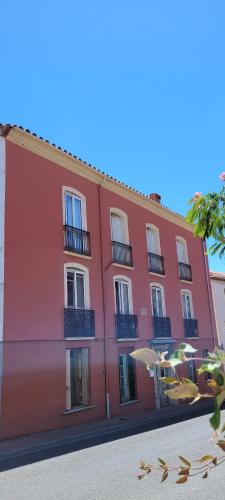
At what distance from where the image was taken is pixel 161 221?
21.7 m

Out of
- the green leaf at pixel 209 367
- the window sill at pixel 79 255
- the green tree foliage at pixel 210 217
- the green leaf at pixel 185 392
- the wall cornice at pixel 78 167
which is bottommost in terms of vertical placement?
the green leaf at pixel 185 392

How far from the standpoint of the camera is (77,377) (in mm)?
14625

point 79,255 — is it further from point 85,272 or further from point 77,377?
point 77,377

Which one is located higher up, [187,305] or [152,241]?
[152,241]

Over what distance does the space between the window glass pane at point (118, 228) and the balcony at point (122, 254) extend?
1.65 feet

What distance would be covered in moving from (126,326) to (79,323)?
2900 millimetres

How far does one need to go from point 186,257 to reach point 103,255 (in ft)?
26.6

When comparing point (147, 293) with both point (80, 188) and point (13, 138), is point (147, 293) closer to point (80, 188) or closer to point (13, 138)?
point (80, 188)

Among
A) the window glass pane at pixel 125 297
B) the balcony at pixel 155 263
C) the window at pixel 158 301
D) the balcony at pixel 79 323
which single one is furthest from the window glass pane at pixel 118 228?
the balcony at pixel 79 323

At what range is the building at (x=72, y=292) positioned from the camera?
41.5ft

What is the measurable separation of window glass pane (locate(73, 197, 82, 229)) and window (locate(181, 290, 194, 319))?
8.33 meters

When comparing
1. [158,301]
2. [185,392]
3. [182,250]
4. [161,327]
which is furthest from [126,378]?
[185,392]

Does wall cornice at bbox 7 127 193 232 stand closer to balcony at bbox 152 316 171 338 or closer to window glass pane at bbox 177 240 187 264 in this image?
window glass pane at bbox 177 240 187 264

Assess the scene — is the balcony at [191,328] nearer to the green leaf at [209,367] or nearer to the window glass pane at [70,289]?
the window glass pane at [70,289]
